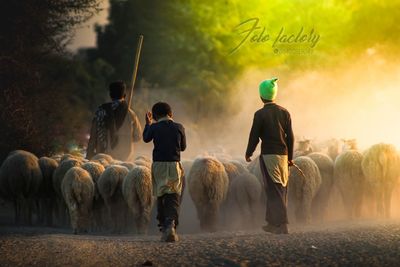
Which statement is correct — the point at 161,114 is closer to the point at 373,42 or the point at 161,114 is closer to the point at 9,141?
the point at 9,141

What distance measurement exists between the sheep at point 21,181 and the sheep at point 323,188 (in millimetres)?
4582

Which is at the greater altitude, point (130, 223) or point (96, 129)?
point (96, 129)

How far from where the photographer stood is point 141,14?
44844 millimetres

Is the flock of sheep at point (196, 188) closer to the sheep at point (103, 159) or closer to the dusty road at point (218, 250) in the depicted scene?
the sheep at point (103, 159)

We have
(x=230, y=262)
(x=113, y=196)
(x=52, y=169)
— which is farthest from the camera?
(x=52, y=169)

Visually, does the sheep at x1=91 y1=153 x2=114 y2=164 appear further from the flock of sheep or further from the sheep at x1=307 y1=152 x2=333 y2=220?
the sheep at x1=307 y1=152 x2=333 y2=220

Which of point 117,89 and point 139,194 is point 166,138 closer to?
point 139,194

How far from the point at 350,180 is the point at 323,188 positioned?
20.6 inches

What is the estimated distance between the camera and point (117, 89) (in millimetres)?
14562

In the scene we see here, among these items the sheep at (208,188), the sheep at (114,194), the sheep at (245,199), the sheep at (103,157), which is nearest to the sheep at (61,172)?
the sheep at (103,157)

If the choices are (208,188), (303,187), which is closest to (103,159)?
(208,188)

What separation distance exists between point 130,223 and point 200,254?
13.3 ft

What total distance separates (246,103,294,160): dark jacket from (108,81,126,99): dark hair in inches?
152

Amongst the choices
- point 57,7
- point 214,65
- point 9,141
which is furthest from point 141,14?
point 9,141
